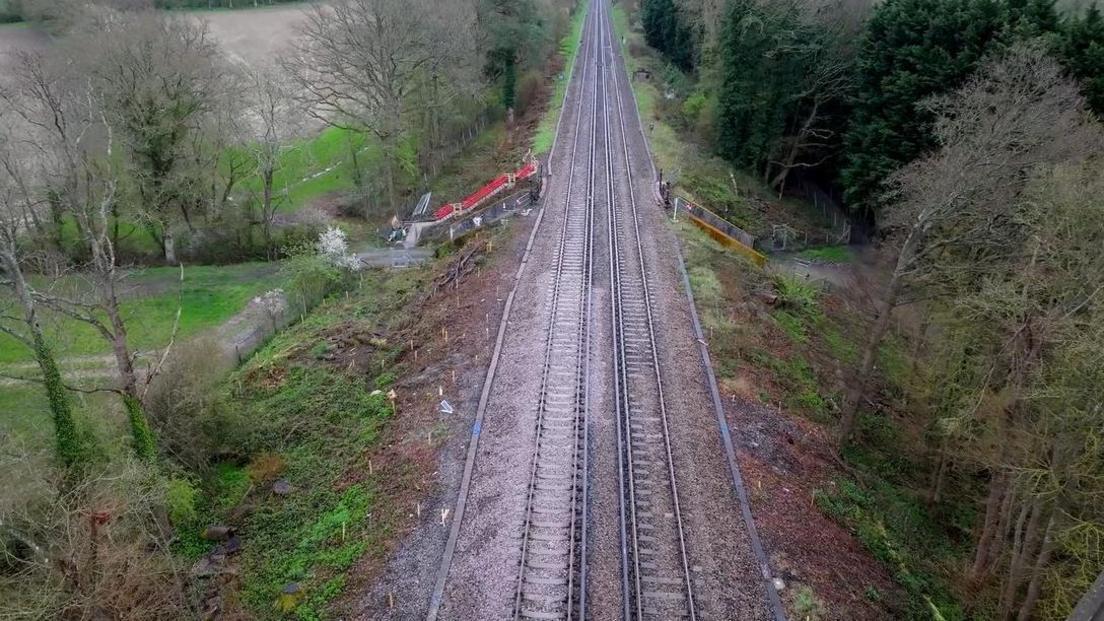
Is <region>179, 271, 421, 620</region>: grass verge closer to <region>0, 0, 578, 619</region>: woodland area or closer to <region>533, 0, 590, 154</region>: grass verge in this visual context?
<region>0, 0, 578, 619</region>: woodland area

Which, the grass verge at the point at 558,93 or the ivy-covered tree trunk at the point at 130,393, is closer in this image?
the ivy-covered tree trunk at the point at 130,393

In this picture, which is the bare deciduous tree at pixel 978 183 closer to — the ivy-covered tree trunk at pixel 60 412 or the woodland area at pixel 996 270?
the woodland area at pixel 996 270

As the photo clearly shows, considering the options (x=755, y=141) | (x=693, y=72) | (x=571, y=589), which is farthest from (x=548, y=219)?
(x=693, y=72)

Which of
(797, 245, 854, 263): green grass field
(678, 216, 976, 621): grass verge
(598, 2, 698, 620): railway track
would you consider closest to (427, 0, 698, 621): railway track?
(598, 2, 698, 620): railway track

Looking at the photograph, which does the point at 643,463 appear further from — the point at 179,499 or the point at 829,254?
the point at 829,254

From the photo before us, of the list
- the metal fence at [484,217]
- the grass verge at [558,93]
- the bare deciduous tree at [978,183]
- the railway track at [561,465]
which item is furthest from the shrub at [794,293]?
the grass verge at [558,93]

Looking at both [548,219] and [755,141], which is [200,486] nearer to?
[548,219]

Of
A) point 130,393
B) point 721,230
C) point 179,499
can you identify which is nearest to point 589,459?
point 179,499
